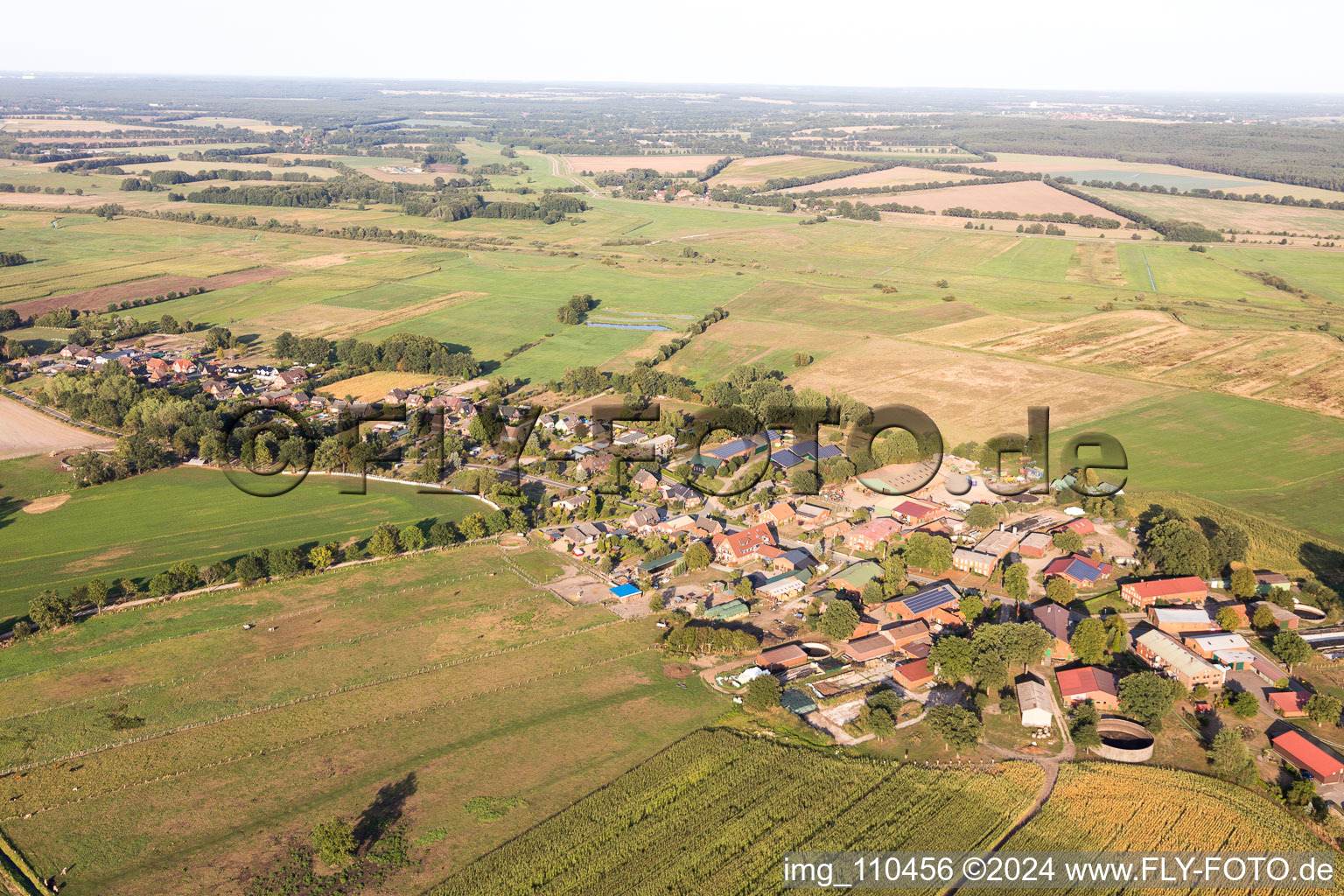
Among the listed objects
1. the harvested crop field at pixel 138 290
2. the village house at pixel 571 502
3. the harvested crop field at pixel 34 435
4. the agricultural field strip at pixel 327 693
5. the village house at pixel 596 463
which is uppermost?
the harvested crop field at pixel 138 290

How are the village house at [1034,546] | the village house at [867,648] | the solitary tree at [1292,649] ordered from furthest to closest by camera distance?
the village house at [1034,546]
the village house at [867,648]
the solitary tree at [1292,649]

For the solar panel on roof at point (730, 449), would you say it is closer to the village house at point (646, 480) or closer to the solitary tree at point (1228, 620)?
the village house at point (646, 480)

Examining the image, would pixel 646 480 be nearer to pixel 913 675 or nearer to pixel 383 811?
pixel 913 675

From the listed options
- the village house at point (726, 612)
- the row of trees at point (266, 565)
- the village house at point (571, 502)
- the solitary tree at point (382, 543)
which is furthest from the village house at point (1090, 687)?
the solitary tree at point (382, 543)

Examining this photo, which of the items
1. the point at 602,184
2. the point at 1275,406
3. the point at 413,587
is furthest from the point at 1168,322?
the point at 602,184

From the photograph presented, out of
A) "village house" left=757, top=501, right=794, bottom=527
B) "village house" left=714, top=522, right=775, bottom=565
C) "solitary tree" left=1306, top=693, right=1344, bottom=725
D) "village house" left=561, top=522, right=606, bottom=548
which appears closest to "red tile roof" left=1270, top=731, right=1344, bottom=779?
"solitary tree" left=1306, top=693, right=1344, bottom=725
